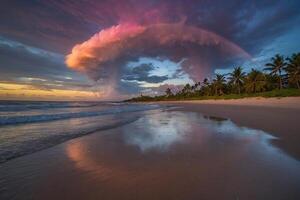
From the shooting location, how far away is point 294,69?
47219mm

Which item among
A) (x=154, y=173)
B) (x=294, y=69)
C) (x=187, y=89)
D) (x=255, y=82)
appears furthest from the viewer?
(x=187, y=89)

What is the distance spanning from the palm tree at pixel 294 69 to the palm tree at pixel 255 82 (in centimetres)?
743

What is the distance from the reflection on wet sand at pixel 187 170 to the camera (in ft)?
11.1

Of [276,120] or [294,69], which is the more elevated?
[294,69]

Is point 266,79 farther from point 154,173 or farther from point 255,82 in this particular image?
point 154,173

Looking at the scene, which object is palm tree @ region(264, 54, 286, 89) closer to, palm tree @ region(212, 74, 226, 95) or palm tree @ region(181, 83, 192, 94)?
palm tree @ region(212, 74, 226, 95)

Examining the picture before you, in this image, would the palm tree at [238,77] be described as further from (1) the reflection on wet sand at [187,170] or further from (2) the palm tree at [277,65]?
(1) the reflection on wet sand at [187,170]

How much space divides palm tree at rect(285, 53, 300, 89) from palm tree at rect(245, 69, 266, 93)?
7433mm

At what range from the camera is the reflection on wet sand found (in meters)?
3.38

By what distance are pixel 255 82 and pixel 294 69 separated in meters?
11.2

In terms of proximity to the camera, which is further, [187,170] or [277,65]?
[277,65]

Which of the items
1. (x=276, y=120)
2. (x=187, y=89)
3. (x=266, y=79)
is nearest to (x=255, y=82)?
(x=266, y=79)

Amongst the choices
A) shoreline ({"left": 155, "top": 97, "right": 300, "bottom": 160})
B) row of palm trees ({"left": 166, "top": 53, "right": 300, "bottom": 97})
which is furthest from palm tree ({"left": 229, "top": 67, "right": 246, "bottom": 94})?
shoreline ({"left": 155, "top": 97, "right": 300, "bottom": 160})

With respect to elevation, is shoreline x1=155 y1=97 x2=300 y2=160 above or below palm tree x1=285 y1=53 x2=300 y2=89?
below
